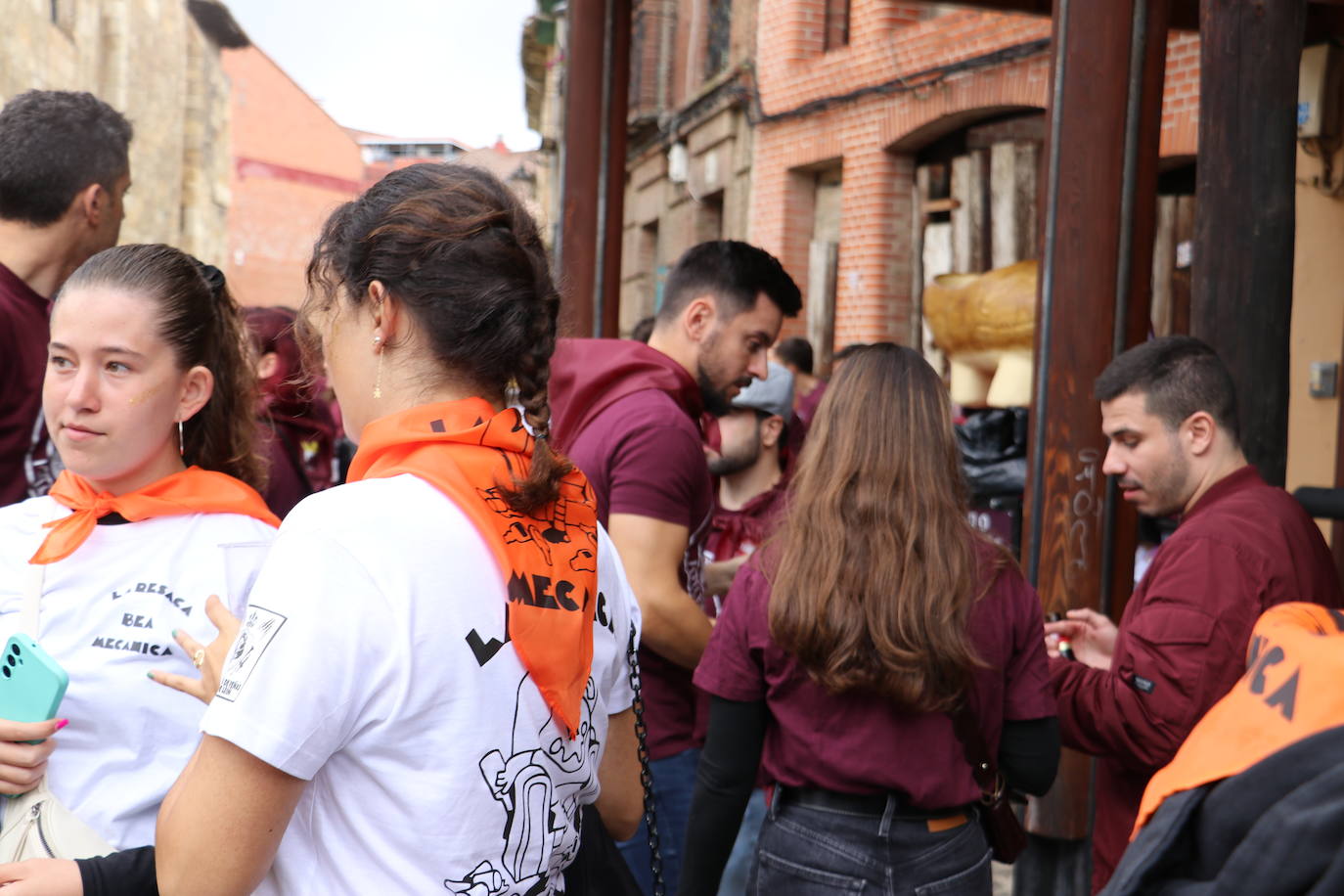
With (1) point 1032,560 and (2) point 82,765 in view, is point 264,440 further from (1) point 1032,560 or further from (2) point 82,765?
(1) point 1032,560

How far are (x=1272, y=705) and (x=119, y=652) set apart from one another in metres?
1.51

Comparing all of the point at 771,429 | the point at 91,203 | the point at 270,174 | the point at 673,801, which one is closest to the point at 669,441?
the point at 673,801

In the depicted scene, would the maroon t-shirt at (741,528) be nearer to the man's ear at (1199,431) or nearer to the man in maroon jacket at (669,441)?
the man in maroon jacket at (669,441)

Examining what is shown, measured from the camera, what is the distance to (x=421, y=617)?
1.39 m

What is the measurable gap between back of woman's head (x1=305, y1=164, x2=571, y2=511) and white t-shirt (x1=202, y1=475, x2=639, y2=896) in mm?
167

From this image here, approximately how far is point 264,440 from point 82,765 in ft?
2.85

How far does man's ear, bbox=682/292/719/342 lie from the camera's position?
3.50m

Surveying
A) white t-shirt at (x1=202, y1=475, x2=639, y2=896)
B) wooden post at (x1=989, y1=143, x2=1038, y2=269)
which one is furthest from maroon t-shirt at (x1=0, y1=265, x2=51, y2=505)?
wooden post at (x1=989, y1=143, x2=1038, y2=269)

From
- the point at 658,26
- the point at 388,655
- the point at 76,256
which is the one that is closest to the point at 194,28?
the point at 658,26

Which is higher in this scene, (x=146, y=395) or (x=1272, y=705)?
(x=146, y=395)

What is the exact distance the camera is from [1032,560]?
360 cm

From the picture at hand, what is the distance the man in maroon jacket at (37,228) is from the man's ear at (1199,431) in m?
2.52

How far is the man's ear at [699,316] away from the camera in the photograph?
11.5ft

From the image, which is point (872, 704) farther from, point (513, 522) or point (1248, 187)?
point (1248, 187)
